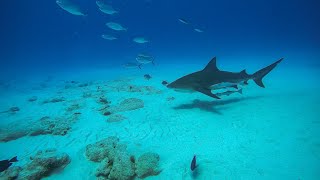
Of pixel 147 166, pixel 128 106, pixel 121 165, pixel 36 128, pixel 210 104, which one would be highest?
pixel 128 106

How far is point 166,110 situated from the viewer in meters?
9.45

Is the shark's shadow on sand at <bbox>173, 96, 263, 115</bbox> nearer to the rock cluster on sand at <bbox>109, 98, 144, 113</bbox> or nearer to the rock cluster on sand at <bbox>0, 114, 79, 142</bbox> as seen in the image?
the rock cluster on sand at <bbox>109, 98, 144, 113</bbox>

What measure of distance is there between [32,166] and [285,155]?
639cm

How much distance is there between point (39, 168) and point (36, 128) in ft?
11.3

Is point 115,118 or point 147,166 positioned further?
point 115,118

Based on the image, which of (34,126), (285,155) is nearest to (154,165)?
(285,155)

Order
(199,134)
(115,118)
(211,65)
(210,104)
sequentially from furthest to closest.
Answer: (210,104) → (211,65) → (115,118) → (199,134)

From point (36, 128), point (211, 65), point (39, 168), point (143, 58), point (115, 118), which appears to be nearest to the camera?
point (39, 168)

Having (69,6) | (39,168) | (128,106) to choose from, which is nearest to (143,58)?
(69,6)

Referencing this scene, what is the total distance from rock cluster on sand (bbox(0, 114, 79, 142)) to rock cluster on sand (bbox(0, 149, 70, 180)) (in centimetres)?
215

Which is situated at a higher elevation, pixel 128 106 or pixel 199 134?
pixel 128 106

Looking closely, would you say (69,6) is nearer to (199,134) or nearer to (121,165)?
(199,134)

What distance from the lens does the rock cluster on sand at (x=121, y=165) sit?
4668mm

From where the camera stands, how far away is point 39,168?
5062mm
